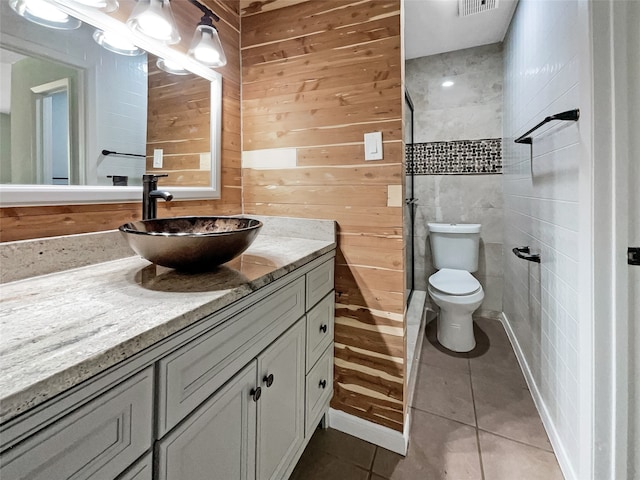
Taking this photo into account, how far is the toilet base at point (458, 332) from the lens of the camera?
2.12 metres

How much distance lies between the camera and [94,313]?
1.92 feet

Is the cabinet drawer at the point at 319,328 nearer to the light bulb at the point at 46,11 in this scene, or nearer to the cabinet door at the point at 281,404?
the cabinet door at the point at 281,404

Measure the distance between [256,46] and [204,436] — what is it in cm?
167

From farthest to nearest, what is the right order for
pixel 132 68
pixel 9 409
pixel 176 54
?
pixel 176 54
pixel 132 68
pixel 9 409

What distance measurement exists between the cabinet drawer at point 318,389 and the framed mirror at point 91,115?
0.93 m

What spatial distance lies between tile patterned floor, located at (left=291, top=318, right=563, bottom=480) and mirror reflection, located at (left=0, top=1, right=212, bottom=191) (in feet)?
4.53

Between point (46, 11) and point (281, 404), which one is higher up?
point (46, 11)

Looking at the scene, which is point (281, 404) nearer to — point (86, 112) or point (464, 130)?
point (86, 112)

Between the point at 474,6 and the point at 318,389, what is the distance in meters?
2.53

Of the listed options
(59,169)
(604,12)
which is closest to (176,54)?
(59,169)

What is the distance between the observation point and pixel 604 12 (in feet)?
3.07

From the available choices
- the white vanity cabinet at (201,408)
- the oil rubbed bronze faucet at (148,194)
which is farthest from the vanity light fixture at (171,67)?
the white vanity cabinet at (201,408)

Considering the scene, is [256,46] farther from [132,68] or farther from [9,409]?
[9,409]

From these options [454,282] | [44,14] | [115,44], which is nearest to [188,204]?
[115,44]
